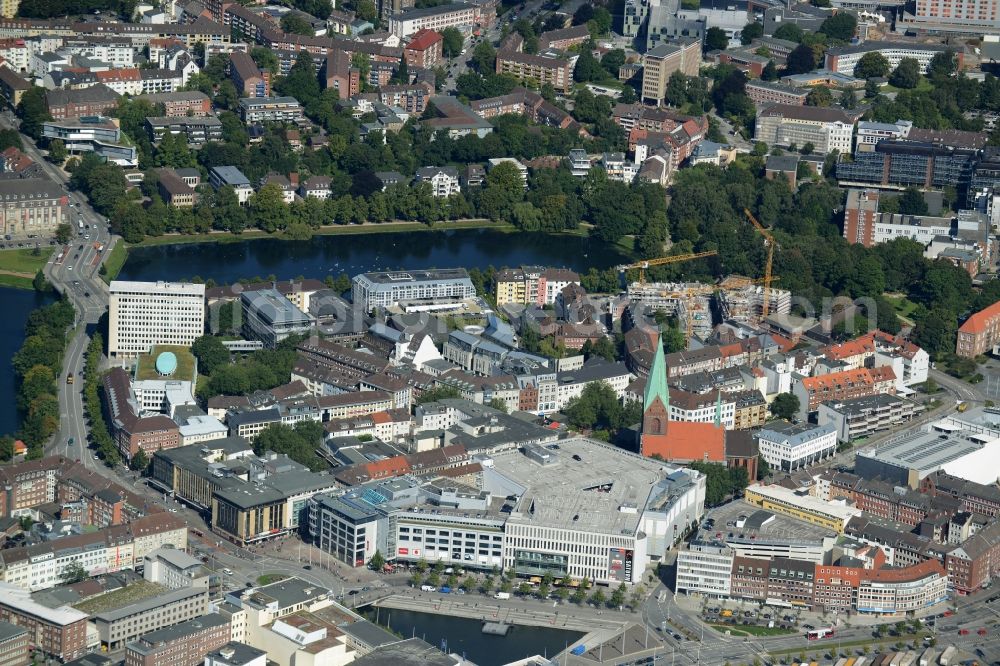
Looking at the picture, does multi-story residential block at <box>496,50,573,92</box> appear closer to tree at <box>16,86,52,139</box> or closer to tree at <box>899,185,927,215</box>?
tree at <box>899,185,927,215</box>

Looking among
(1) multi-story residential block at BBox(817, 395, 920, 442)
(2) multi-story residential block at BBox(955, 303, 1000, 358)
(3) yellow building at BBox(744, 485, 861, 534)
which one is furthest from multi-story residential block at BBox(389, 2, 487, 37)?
(3) yellow building at BBox(744, 485, 861, 534)

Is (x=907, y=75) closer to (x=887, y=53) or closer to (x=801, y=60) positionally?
(x=887, y=53)

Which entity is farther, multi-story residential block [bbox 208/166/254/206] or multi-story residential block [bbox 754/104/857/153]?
multi-story residential block [bbox 754/104/857/153]

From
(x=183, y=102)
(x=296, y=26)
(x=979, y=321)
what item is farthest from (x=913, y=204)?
(x=296, y=26)

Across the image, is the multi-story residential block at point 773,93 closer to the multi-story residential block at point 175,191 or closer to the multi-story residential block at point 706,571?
the multi-story residential block at point 175,191

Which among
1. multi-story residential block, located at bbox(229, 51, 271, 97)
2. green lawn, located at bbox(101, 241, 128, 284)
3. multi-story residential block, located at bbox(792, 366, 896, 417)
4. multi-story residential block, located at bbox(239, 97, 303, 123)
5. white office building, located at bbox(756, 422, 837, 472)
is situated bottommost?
white office building, located at bbox(756, 422, 837, 472)

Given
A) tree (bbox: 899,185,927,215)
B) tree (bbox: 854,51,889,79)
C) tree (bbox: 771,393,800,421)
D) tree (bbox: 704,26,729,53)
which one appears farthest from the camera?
tree (bbox: 704,26,729,53)

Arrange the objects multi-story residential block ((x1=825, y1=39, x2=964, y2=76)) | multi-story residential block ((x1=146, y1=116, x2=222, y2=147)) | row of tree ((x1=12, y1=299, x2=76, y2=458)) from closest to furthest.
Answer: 1. row of tree ((x1=12, y1=299, x2=76, y2=458))
2. multi-story residential block ((x1=146, y1=116, x2=222, y2=147))
3. multi-story residential block ((x1=825, y1=39, x2=964, y2=76))

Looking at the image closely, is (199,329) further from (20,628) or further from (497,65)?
(497,65)
